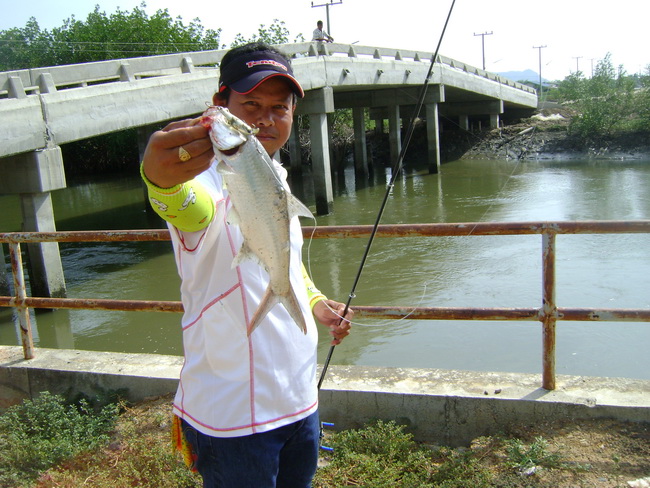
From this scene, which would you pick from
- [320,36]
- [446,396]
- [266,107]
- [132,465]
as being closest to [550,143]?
[320,36]

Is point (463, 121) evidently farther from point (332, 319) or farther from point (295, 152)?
point (332, 319)

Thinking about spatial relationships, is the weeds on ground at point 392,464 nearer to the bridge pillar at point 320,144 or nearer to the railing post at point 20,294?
the railing post at point 20,294

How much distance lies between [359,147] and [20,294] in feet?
85.1

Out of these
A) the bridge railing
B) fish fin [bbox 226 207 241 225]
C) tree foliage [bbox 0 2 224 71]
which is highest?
tree foliage [bbox 0 2 224 71]

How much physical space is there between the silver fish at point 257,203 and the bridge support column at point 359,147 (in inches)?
1073

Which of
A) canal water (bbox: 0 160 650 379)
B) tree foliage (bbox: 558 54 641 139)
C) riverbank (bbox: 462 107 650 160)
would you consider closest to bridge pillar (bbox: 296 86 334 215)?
canal water (bbox: 0 160 650 379)

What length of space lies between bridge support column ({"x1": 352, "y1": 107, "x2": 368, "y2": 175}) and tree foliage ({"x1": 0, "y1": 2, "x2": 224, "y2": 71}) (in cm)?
1507

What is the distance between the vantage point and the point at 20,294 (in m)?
4.30

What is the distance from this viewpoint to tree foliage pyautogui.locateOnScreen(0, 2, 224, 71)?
39.3 m

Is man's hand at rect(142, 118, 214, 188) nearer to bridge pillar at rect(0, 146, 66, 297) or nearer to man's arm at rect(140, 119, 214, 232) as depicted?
man's arm at rect(140, 119, 214, 232)

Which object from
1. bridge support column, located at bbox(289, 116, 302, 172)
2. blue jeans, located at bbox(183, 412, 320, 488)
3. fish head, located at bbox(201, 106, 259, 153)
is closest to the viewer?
fish head, located at bbox(201, 106, 259, 153)

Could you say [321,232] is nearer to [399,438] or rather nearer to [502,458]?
[399,438]

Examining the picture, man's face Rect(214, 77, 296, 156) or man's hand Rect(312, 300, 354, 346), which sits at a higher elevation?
man's face Rect(214, 77, 296, 156)

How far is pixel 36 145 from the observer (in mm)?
10125
